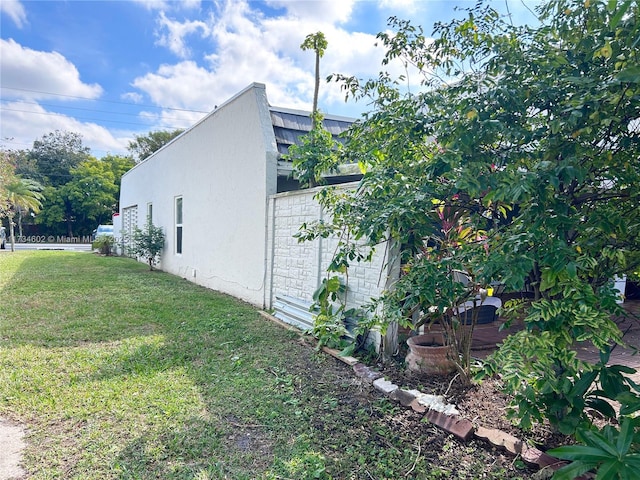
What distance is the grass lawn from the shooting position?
7.89ft

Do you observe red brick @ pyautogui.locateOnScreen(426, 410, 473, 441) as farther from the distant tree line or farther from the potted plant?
the distant tree line

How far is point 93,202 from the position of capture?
32.2 metres

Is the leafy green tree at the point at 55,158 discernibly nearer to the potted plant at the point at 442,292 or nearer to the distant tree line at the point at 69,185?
the distant tree line at the point at 69,185

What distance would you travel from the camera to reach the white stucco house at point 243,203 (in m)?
6.17

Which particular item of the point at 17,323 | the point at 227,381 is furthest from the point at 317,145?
the point at 17,323

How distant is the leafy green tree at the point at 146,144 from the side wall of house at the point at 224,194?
2712 cm

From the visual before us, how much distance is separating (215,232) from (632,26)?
7.99 m

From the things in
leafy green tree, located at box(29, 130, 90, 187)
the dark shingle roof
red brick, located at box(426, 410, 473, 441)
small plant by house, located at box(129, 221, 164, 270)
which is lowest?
red brick, located at box(426, 410, 473, 441)

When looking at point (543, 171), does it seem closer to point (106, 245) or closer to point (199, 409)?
point (199, 409)

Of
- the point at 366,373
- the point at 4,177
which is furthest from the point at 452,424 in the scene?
the point at 4,177

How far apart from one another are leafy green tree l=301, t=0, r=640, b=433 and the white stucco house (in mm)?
2749

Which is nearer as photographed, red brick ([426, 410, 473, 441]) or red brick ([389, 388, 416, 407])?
red brick ([426, 410, 473, 441])

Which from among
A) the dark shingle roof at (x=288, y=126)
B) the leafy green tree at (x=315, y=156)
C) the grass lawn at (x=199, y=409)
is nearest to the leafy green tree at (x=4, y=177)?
the grass lawn at (x=199, y=409)

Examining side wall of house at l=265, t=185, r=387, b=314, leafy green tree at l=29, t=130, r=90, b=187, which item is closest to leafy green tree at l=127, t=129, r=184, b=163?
leafy green tree at l=29, t=130, r=90, b=187
